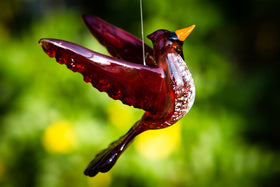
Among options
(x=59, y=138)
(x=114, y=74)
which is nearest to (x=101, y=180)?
(x=59, y=138)

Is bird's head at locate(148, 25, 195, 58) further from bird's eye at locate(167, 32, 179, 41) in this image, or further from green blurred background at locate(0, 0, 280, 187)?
green blurred background at locate(0, 0, 280, 187)

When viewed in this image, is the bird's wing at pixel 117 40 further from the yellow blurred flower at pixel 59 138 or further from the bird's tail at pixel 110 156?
the yellow blurred flower at pixel 59 138

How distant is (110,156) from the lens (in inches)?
15.6

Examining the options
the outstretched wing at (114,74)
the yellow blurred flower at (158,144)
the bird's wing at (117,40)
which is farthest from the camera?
the yellow blurred flower at (158,144)

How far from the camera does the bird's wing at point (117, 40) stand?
477 millimetres

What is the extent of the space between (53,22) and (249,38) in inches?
52.4

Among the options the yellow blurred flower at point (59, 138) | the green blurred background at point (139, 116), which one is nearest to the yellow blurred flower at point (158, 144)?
the green blurred background at point (139, 116)

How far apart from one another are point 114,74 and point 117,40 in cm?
15

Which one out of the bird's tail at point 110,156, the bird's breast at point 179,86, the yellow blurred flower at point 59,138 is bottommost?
the yellow blurred flower at point 59,138

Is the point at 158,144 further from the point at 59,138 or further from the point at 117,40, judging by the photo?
the point at 117,40

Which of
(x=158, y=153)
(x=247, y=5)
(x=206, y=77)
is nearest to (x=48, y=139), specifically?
(x=158, y=153)

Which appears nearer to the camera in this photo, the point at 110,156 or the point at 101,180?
the point at 110,156

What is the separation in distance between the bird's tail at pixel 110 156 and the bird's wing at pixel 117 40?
112 millimetres

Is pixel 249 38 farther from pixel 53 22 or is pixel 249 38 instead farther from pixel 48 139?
pixel 48 139
